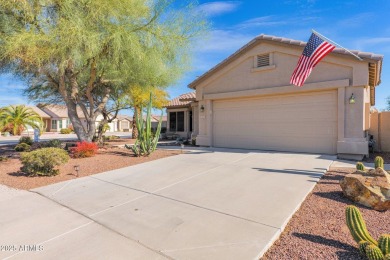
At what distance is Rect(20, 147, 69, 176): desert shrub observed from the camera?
23.2 ft

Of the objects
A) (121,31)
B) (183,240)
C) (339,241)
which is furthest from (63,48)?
(339,241)

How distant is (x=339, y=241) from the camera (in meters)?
3.17

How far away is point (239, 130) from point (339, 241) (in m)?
9.17

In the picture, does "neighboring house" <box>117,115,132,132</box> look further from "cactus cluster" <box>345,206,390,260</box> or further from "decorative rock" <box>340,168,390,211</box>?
"cactus cluster" <box>345,206,390,260</box>

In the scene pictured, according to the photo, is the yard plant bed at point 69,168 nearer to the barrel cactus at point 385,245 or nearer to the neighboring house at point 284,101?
the neighboring house at point 284,101

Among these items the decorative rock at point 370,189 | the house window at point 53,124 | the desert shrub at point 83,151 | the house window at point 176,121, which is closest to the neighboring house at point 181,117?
the house window at point 176,121

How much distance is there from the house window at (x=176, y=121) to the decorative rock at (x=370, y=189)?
16420 millimetres

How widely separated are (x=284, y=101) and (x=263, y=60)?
229 cm

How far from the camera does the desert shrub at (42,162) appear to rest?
7059 millimetres

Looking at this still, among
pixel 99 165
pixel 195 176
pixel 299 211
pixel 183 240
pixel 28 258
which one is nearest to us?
pixel 28 258

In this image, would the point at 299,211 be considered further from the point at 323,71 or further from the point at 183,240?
A: the point at 323,71

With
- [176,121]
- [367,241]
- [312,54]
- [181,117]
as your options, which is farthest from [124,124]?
[367,241]

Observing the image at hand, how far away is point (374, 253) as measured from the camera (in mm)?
2557

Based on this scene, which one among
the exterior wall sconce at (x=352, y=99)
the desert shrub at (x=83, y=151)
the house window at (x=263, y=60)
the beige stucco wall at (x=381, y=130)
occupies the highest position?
the house window at (x=263, y=60)
